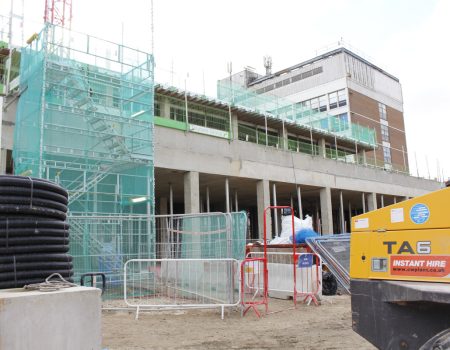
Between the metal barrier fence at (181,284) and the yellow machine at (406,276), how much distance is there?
528 cm

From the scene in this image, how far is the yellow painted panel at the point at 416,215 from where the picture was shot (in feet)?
13.4

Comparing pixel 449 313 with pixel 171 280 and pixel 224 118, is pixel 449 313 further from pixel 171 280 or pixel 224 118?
pixel 224 118

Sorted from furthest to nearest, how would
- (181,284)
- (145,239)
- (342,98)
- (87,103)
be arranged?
(342,98), (87,103), (145,239), (181,284)

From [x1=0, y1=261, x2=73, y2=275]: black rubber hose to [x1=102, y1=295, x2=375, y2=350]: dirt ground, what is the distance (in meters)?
2.25

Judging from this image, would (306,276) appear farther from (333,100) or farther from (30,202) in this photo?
(333,100)

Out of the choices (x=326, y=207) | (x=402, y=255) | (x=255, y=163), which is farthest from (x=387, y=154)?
(x=402, y=255)

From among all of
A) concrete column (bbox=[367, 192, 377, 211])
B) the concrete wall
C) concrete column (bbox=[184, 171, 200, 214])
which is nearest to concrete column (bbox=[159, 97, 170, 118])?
the concrete wall

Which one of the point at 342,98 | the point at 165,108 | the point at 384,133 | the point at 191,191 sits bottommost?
the point at 191,191

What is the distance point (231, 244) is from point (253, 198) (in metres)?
23.8

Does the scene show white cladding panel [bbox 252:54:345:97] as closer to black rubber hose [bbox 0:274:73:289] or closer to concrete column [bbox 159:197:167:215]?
concrete column [bbox 159:197:167:215]

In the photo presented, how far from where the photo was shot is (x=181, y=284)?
10.8m

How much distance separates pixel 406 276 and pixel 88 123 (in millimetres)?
14368

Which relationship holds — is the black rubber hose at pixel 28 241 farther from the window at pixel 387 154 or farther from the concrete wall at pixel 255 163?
the window at pixel 387 154

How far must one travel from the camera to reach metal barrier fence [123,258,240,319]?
992cm
